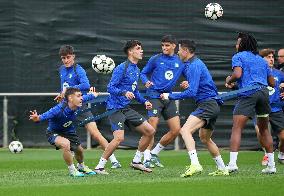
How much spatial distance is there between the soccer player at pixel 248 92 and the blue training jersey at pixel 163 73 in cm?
282

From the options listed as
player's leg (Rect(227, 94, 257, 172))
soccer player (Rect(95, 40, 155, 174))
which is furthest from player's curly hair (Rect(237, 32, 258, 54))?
soccer player (Rect(95, 40, 155, 174))

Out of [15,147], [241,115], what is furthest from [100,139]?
[15,147]

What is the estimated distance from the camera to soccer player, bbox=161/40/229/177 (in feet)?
47.1

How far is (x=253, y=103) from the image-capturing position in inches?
576

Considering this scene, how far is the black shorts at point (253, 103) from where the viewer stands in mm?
14625

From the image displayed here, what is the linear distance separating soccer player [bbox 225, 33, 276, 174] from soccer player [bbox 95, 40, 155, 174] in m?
1.63

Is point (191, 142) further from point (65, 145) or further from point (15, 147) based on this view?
point (15, 147)

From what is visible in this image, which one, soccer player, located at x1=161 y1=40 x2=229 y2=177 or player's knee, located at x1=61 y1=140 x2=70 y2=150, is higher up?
soccer player, located at x1=161 y1=40 x2=229 y2=177

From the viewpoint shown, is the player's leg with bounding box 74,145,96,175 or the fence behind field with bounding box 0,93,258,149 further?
the fence behind field with bounding box 0,93,258,149

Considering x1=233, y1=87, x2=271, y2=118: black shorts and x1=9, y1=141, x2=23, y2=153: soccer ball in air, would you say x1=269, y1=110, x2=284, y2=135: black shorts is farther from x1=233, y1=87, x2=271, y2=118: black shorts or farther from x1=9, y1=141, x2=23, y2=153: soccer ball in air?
x1=9, y1=141, x2=23, y2=153: soccer ball in air

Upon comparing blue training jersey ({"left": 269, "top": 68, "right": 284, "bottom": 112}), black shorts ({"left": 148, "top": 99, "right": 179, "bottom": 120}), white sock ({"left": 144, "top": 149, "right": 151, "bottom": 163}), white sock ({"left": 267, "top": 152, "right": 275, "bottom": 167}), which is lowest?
white sock ({"left": 144, "top": 149, "right": 151, "bottom": 163})

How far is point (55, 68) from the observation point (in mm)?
23141

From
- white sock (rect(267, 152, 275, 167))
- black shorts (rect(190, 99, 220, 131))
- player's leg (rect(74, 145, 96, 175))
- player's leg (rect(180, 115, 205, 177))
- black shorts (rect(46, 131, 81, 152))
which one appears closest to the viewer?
player's leg (rect(180, 115, 205, 177))

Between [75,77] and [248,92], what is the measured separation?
12.7ft
